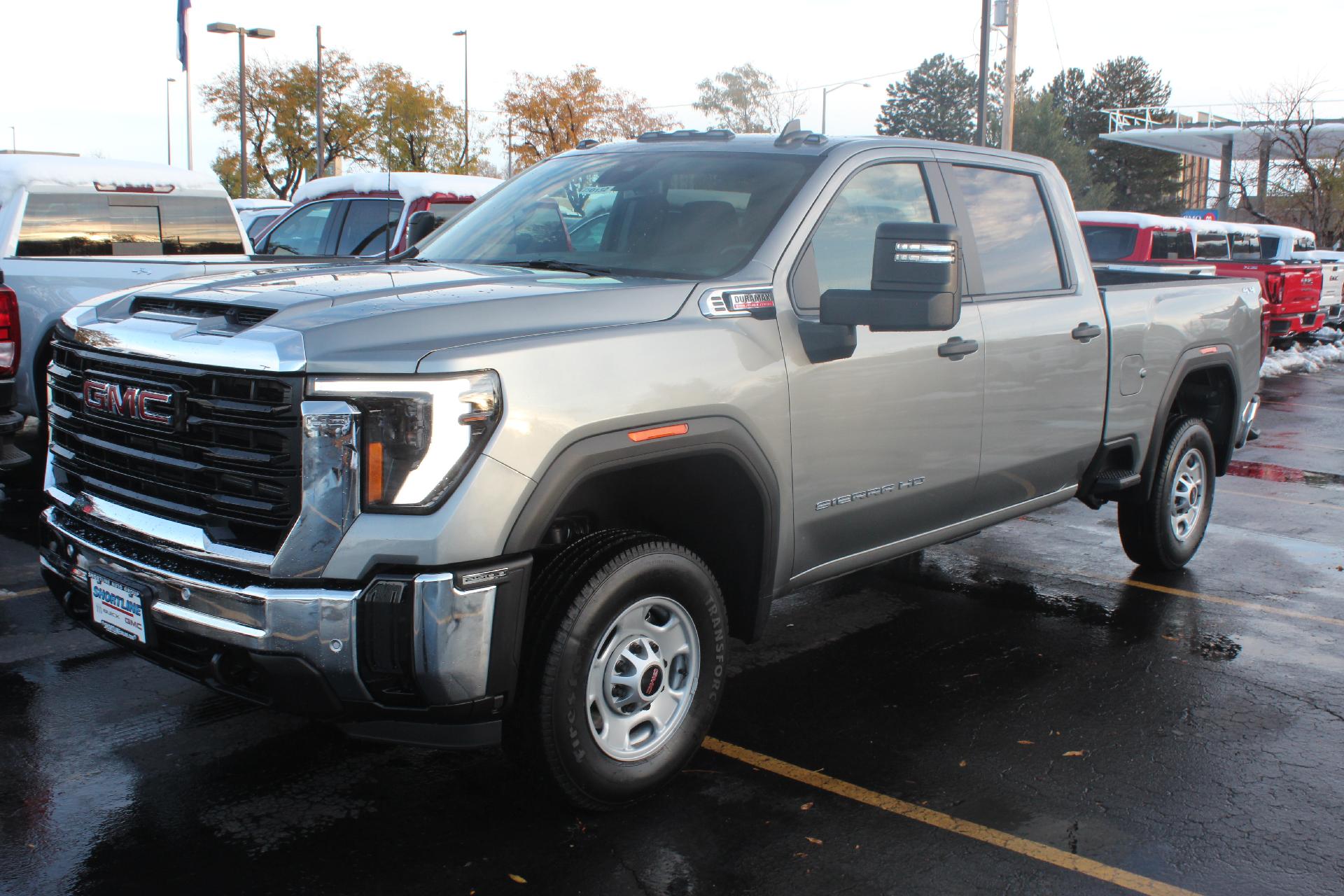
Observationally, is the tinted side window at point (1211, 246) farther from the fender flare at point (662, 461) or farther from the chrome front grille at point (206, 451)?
the chrome front grille at point (206, 451)

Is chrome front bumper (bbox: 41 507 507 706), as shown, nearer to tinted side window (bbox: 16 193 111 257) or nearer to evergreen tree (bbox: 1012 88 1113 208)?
tinted side window (bbox: 16 193 111 257)

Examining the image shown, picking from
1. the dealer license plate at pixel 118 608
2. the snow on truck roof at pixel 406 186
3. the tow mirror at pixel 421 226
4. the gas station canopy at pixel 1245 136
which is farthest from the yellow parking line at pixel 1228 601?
the gas station canopy at pixel 1245 136

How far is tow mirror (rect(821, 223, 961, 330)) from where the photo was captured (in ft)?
12.1

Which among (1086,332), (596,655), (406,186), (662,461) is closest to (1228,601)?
(1086,332)

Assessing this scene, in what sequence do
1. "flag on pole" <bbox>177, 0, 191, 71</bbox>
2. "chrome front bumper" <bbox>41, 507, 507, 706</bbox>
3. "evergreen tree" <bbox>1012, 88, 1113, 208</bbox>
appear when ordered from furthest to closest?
"evergreen tree" <bbox>1012, 88, 1113, 208</bbox> < "flag on pole" <bbox>177, 0, 191, 71</bbox> < "chrome front bumper" <bbox>41, 507, 507, 706</bbox>

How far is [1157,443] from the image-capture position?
6.07 m

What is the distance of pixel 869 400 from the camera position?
4.21 m

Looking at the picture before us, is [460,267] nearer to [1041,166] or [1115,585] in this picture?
[1041,166]

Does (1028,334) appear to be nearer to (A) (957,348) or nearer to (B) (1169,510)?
(A) (957,348)

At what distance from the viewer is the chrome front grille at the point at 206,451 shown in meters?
3.05

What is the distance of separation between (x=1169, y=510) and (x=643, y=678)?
3.85 meters

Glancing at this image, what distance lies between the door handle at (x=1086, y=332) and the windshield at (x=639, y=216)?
1.60 metres

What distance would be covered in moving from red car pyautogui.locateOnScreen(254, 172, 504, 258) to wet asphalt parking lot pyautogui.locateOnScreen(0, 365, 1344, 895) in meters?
7.11

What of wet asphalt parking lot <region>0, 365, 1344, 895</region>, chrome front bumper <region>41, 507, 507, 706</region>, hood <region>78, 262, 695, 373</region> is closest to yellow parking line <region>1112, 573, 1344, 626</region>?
wet asphalt parking lot <region>0, 365, 1344, 895</region>
